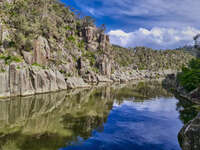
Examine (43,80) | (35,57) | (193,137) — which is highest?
(35,57)

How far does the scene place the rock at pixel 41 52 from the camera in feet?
232

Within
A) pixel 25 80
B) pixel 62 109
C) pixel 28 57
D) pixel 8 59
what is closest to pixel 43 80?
pixel 25 80

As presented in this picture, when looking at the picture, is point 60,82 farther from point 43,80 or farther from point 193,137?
point 193,137

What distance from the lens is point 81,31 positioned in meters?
149

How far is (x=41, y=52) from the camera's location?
74.1m

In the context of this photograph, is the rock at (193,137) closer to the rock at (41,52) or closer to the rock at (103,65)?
the rock at (41,52)

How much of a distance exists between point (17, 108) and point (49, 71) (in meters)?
30.5

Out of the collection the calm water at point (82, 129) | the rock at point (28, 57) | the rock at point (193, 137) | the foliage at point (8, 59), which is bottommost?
the calm water at point (82, 129)

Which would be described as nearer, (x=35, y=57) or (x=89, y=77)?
(x=35, y=57)

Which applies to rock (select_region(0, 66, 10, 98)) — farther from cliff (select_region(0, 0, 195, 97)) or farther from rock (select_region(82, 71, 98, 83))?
rock (select_region(82, 71, 98, 83))

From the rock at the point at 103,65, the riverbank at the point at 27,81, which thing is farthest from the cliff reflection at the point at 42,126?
the rock at the point at 103,65

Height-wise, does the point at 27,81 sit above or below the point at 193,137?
above

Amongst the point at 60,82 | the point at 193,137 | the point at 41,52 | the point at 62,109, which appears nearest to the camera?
the point at 193,137

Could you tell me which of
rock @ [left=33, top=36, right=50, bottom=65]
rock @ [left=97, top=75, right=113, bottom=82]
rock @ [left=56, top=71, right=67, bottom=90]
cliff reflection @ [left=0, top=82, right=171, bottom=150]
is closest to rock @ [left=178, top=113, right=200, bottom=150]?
cliff reflection @ [left=0, top=82, right=171, bottom=150]
